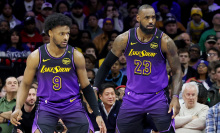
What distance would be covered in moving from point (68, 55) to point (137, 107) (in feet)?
3.54

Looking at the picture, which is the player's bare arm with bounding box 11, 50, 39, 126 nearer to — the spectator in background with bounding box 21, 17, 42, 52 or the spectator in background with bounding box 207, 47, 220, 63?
the spectator in background with bounding box 207, 47, 220, 63

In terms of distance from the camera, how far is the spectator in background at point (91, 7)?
510 inches

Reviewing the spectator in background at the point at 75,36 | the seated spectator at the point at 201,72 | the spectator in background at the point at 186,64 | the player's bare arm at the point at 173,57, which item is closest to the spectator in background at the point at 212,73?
the seated spectator at the point at 201,72

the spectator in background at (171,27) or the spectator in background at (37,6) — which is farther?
the spectator in background at (37,6)

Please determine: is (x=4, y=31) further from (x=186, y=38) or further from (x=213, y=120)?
(x=213, y=120)

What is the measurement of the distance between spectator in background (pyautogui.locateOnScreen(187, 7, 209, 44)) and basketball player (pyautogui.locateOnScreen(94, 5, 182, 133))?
583 centimetres

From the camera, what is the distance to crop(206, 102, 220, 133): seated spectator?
21.9ft

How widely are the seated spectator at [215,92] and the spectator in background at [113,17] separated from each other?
387 cm

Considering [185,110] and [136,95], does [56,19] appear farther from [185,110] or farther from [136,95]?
[185,110]

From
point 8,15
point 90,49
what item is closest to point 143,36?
point 90,49

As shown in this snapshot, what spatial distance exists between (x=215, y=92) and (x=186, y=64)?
159 cm

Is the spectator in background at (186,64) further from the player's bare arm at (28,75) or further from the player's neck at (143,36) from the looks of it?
the player's bare arm at (28,75)

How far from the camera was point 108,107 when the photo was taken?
308 inches

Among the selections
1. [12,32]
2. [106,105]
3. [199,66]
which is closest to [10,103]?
[106,105]
